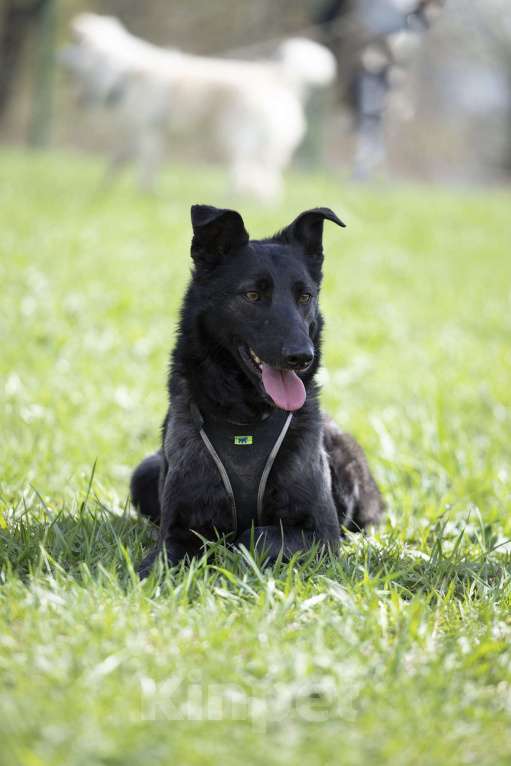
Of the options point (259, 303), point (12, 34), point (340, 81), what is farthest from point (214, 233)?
point (12, 34)

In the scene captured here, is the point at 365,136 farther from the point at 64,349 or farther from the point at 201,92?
the point at 64,349

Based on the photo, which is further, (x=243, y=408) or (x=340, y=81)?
(x=340, y=81)

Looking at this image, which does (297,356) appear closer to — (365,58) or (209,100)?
(365,58)

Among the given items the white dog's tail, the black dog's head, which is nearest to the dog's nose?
the black dog's head

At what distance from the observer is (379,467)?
16.7 ft

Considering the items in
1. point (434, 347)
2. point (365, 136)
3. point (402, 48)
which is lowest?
point (434, 347)

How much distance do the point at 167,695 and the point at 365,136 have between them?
13.9 meters

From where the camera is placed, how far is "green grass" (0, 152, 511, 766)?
216 cm

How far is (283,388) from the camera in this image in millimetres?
3293

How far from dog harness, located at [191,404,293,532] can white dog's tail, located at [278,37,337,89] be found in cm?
1205

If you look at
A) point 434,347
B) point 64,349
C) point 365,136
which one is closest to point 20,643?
point 64,349

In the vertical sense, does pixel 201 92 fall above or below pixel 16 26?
below

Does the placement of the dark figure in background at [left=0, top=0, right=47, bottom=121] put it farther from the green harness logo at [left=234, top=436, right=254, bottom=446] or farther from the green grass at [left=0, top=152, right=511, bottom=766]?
the green harness logo at [left=234, top=436, right=254, bottom=446]

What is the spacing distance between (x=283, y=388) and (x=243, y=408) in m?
0.23
